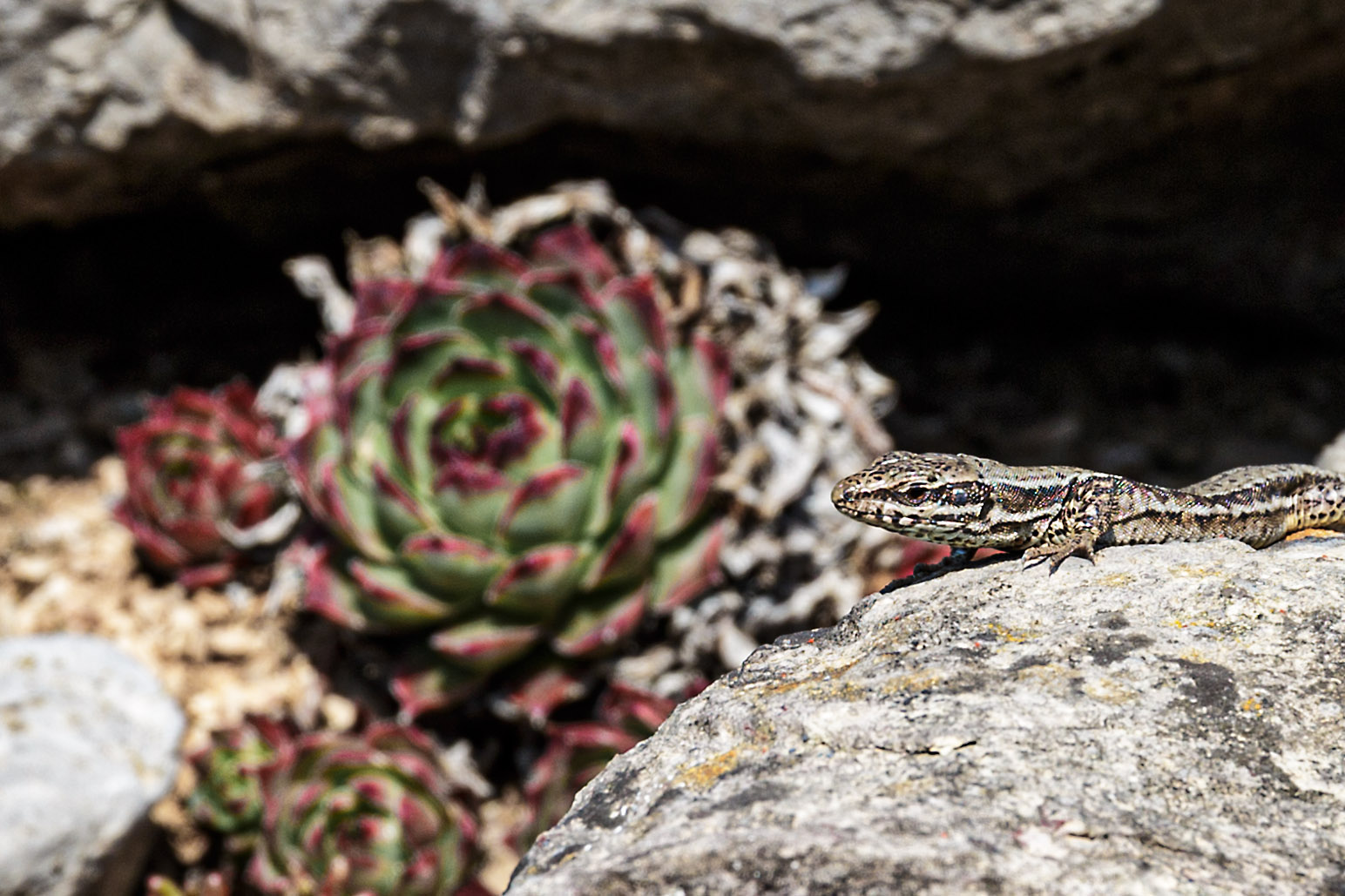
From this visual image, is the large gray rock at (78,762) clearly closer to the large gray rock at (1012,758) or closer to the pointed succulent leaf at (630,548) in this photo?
the pointed succulent leaf at (630,548)

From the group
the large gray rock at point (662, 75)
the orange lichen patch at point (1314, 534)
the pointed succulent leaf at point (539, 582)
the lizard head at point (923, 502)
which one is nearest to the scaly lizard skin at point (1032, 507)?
the lizard head at point (923, 502)

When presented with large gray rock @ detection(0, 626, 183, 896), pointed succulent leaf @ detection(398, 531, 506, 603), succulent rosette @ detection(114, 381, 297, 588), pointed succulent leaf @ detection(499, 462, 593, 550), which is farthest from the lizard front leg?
succulent rosette @ detection(114, 381, 297, 588)

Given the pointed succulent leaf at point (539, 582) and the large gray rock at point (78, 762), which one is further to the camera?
the pointed succulent leaf at point (539, 582)

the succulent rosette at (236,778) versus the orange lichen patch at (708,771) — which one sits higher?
the orange lichen patch at (708,771)

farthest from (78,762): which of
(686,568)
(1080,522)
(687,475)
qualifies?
(1080,522)

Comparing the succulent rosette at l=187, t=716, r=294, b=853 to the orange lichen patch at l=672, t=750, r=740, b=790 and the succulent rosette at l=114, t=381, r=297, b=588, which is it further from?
the orange lichen patch at l=672, t=750, r=740, b=790

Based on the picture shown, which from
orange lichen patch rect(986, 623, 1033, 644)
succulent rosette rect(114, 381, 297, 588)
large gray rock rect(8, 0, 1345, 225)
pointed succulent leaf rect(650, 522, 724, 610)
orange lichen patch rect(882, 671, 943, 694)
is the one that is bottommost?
succulent rosette rect(114, 381, 297, 588)

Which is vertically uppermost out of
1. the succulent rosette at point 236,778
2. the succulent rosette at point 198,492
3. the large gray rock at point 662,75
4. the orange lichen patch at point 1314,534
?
the large gray rock at point 662,75
